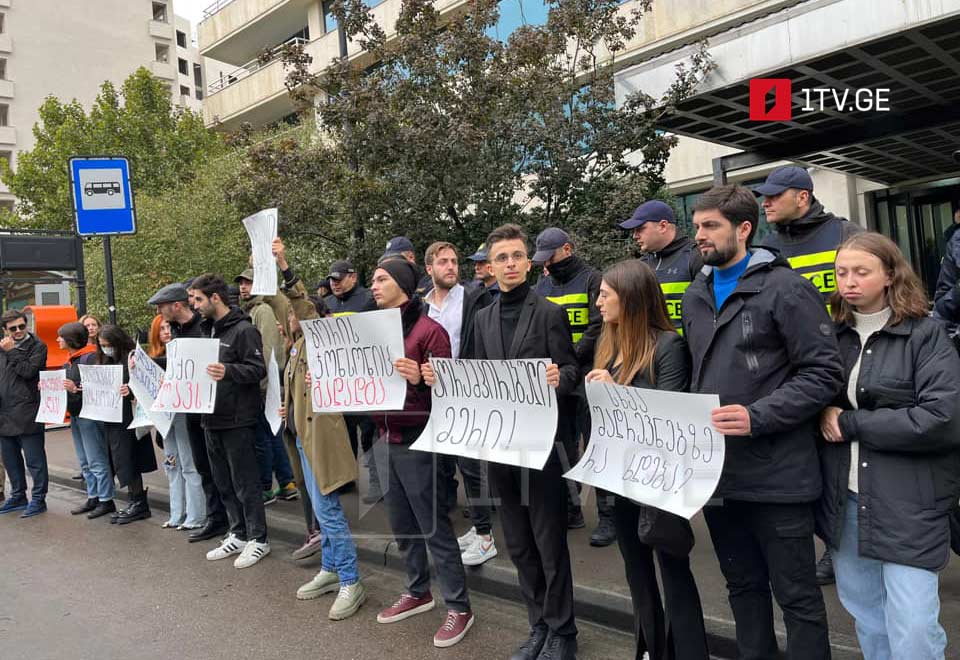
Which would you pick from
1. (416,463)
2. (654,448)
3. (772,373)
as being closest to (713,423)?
(772,373)

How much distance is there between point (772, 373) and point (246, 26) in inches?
1286

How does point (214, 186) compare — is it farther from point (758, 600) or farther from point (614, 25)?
point (758, 600)

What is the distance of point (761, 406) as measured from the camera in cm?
285

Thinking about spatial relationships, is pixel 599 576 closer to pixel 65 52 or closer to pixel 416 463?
pixel 416 463

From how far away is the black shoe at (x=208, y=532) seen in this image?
22.4 ft

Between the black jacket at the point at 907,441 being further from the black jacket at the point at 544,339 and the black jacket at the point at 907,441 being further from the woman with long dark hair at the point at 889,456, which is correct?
the black jacket at the point at 544,339

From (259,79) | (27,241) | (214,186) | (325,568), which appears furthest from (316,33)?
(325,568)

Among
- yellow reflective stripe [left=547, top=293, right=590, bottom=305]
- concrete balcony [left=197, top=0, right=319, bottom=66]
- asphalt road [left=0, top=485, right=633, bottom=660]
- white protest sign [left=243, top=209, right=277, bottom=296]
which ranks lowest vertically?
asphalt road [left=0, top=485, right=633, bottom=660]

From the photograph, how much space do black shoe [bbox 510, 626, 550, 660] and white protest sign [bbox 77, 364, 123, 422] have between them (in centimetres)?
520

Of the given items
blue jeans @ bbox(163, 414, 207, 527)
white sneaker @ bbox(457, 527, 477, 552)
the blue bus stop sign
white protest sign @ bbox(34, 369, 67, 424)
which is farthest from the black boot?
white sneaker @ bbox(457, 527, 477, 552)

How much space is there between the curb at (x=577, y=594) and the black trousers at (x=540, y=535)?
61 centimetres

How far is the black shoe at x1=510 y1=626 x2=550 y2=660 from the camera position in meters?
3.91

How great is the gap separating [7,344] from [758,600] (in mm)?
8175

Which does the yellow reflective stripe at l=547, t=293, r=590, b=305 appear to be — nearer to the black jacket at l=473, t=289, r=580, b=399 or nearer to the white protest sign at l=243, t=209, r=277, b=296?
the black jacket at l=473, t=289, r=580, b=399
